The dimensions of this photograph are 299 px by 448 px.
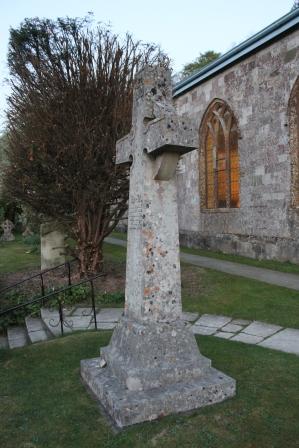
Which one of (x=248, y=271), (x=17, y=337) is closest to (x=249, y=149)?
(x=248, y=271)

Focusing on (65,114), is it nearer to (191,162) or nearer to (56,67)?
(56,67)

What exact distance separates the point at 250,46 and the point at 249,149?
295 cm

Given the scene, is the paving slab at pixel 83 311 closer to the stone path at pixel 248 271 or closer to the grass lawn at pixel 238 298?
the grass lawn at pixel 238 298

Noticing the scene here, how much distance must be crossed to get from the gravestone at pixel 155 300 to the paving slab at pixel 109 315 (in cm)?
286

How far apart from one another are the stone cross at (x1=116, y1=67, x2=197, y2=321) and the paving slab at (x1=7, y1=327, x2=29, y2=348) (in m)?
3.69

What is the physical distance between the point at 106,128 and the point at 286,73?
5.20m

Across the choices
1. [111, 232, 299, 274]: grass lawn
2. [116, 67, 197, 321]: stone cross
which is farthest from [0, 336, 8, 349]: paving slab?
[111, 232, 299, 274]: grass lawn

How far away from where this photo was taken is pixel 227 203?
13.0 metres

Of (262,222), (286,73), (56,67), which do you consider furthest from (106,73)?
(262,222)

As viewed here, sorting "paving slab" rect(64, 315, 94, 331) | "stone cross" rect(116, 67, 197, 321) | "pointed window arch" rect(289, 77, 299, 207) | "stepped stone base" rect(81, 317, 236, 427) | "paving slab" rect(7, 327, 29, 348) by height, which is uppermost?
"pointed window arch" rect(289, 77, 299, 207)

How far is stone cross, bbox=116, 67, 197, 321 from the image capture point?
11.5 feet

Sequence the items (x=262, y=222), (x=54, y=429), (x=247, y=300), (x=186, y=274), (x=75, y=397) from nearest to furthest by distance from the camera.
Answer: (x=54, y=429), (x=75, y=397), (x=247, y=300), (x=186, y=274), (x=262, y=222)

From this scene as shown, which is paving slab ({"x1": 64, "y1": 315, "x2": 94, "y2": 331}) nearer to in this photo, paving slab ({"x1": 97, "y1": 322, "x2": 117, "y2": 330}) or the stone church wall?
paving slab ({"x1": 97, "y1": 322, "x2": 117, "y2": 330})

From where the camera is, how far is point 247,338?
5363 millimetres
